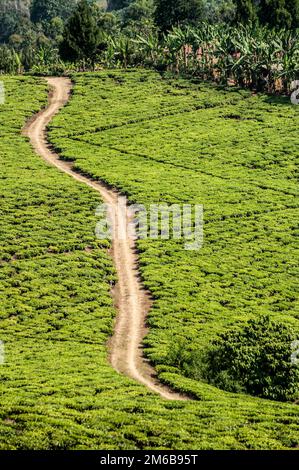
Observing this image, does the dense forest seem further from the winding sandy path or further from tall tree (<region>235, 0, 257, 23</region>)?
the winding sandy path

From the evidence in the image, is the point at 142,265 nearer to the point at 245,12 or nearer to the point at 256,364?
the point at 256,364

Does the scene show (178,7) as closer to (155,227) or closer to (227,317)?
(155,227)

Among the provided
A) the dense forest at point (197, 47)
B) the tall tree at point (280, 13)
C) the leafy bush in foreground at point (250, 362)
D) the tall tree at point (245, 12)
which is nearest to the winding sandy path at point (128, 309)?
the leafy bush in foreground at point (250, 362)

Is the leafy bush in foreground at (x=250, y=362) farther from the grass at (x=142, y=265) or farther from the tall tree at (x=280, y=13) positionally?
the tall tree at (x=280, y=13)

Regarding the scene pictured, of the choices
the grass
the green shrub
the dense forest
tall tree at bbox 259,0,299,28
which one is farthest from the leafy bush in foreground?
tall tree at bbox 259,0,299,28

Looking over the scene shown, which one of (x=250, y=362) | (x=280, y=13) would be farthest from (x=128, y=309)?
(x=280, y=13)
